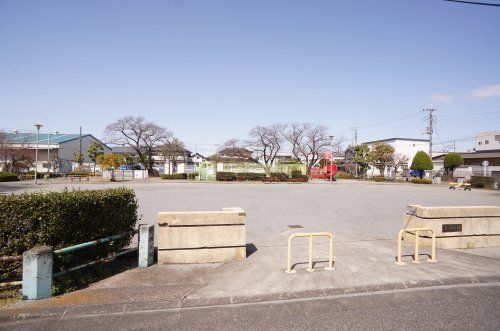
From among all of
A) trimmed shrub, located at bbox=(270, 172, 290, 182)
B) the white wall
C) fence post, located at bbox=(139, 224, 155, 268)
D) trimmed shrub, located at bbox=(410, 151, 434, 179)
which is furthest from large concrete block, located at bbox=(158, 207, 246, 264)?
the white wall

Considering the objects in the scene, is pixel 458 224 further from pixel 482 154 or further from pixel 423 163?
pixel 482 154

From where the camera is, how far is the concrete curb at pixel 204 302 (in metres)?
4.09

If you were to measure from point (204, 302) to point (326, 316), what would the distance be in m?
1.77

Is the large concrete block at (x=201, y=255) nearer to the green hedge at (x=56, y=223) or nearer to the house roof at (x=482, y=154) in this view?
the green hedge at (x=56, y=223)

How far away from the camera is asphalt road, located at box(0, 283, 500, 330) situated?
155 inches

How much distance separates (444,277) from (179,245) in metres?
4.93

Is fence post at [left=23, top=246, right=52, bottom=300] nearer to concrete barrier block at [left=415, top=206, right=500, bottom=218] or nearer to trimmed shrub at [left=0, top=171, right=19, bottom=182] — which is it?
concrete barrier block at [left=415, top=206, right=500, bottom=218]

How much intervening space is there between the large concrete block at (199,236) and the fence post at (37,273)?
1.85 meters

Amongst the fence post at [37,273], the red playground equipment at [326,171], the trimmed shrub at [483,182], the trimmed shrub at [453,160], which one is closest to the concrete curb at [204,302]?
the fence post at [37,273]

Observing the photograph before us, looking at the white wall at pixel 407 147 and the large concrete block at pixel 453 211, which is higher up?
the white wall at pixel 407 147

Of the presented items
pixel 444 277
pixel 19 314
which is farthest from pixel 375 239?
pixel 19 314

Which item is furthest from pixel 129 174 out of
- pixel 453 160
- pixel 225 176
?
pixel 453 160

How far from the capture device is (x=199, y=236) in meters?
6.04

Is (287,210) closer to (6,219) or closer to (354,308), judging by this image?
(354,308)
